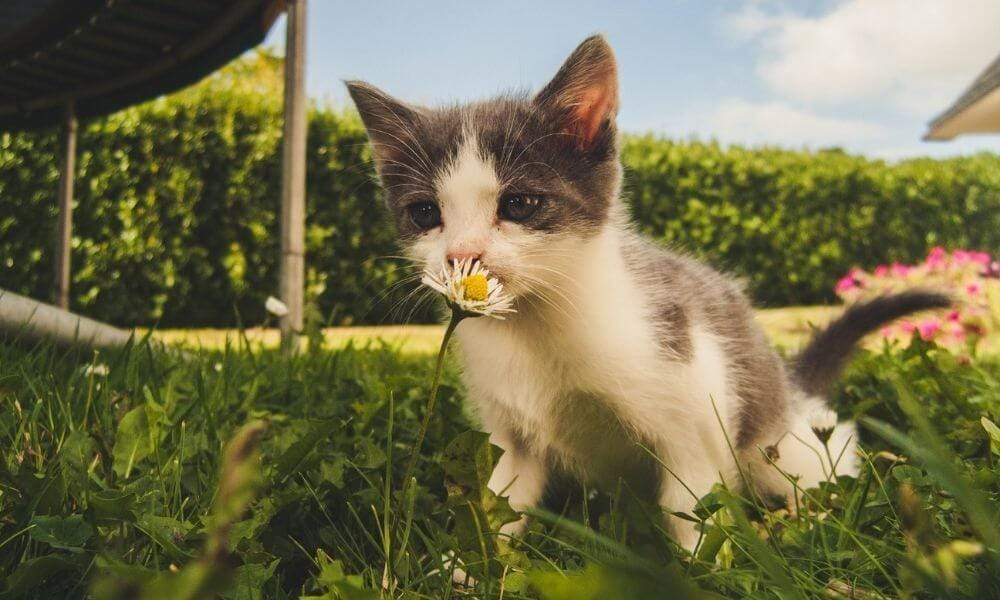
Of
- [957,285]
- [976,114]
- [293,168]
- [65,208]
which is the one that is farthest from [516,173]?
[976,114]

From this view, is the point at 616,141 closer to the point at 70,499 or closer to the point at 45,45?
the point at 70,499

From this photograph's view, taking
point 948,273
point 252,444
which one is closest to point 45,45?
point 252,444

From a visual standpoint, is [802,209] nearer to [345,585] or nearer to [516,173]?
[516,173]

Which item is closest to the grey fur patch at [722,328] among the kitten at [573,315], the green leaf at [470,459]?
the kitten at [573,315]

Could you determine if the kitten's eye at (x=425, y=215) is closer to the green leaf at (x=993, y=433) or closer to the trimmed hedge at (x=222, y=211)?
the green leaf at (x=993, y=433)

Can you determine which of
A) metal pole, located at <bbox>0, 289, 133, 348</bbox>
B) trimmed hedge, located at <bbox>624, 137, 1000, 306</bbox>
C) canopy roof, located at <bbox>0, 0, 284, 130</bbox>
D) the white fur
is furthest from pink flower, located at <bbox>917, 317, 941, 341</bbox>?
metal pole, located at <bbox>0, 289, 133, 348</bbox>

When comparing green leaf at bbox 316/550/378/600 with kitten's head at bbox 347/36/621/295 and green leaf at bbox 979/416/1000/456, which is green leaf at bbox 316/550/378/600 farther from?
green leaf at bbox 979/416/1000/456
